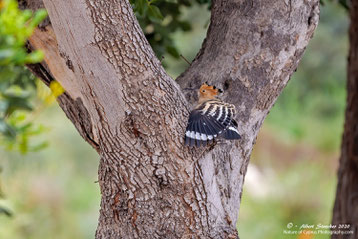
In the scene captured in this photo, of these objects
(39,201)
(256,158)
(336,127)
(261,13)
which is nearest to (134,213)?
(261,13)

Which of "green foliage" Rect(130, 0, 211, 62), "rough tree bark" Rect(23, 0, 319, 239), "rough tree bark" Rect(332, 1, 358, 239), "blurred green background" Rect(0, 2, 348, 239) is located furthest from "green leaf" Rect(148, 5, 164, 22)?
"blurred green background" Rect(0, 2, 348, 239)

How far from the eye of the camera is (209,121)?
2.07 metres

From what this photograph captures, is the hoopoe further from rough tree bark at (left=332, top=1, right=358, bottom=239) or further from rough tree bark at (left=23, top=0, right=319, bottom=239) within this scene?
rough tree bark at (left=332, top=1, right=358, bottom=239)

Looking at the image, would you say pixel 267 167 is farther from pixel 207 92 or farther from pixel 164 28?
pixel 207 92

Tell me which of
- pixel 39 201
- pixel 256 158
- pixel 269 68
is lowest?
pixel 269 68

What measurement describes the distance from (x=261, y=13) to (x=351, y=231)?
1.01m

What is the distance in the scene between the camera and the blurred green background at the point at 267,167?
6.19m

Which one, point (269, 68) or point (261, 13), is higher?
point (261, 13)

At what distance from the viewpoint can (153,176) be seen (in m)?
2.00

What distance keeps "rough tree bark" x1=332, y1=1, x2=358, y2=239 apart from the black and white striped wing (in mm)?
723

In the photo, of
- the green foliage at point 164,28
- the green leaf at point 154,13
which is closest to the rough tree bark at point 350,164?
the green foliage at point 164,28

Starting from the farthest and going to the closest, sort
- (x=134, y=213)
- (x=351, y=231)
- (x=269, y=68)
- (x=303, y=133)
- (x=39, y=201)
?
(x=303, y=133)
(x=39, y=201)
(x=351, y=231)
(x=269, y=68)
(x=134, y=213)

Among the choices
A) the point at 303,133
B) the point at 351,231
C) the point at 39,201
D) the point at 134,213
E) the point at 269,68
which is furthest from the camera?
the point at 303,133

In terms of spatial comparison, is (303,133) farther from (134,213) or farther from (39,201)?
(134,213)
